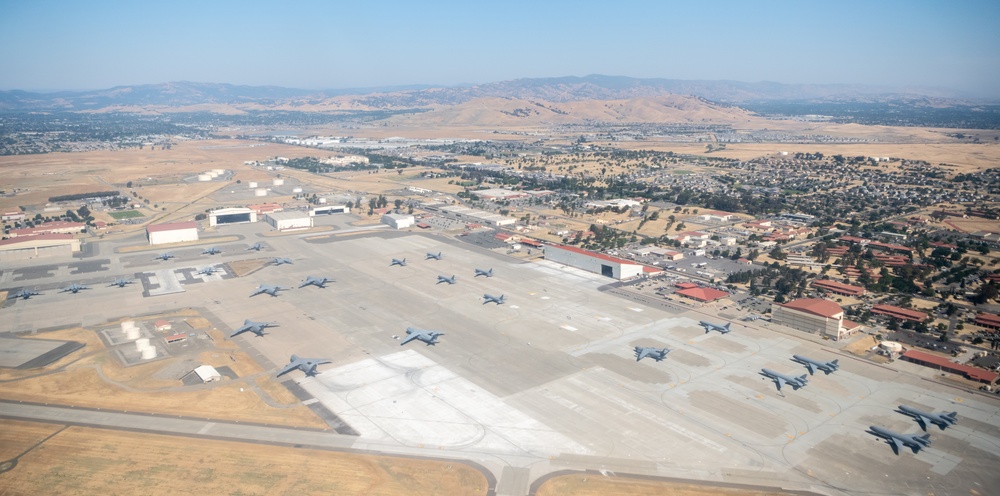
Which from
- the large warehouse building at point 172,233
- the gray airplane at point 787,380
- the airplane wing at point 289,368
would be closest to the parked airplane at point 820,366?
the gray airplane at point 787,380

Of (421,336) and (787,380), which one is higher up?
(421,336)

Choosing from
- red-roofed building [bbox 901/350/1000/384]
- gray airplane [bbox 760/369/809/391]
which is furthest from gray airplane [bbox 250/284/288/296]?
red-roofed building [bbox 901/350/1000/384]

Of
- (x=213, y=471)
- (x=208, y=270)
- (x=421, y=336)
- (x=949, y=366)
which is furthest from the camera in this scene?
(x=208, y=270)

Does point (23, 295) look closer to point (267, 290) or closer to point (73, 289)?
point (73, 289)

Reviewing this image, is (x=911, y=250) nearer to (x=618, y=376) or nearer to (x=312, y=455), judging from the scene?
(x=618, y=376)

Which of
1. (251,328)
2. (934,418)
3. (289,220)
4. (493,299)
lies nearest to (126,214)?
(289,220)

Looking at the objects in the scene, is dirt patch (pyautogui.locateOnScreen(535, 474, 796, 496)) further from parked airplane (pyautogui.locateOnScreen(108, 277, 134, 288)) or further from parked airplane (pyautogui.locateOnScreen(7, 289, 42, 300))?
parked airplane (pyautogui.locateOnScreen(7, 289, 42, 300))
